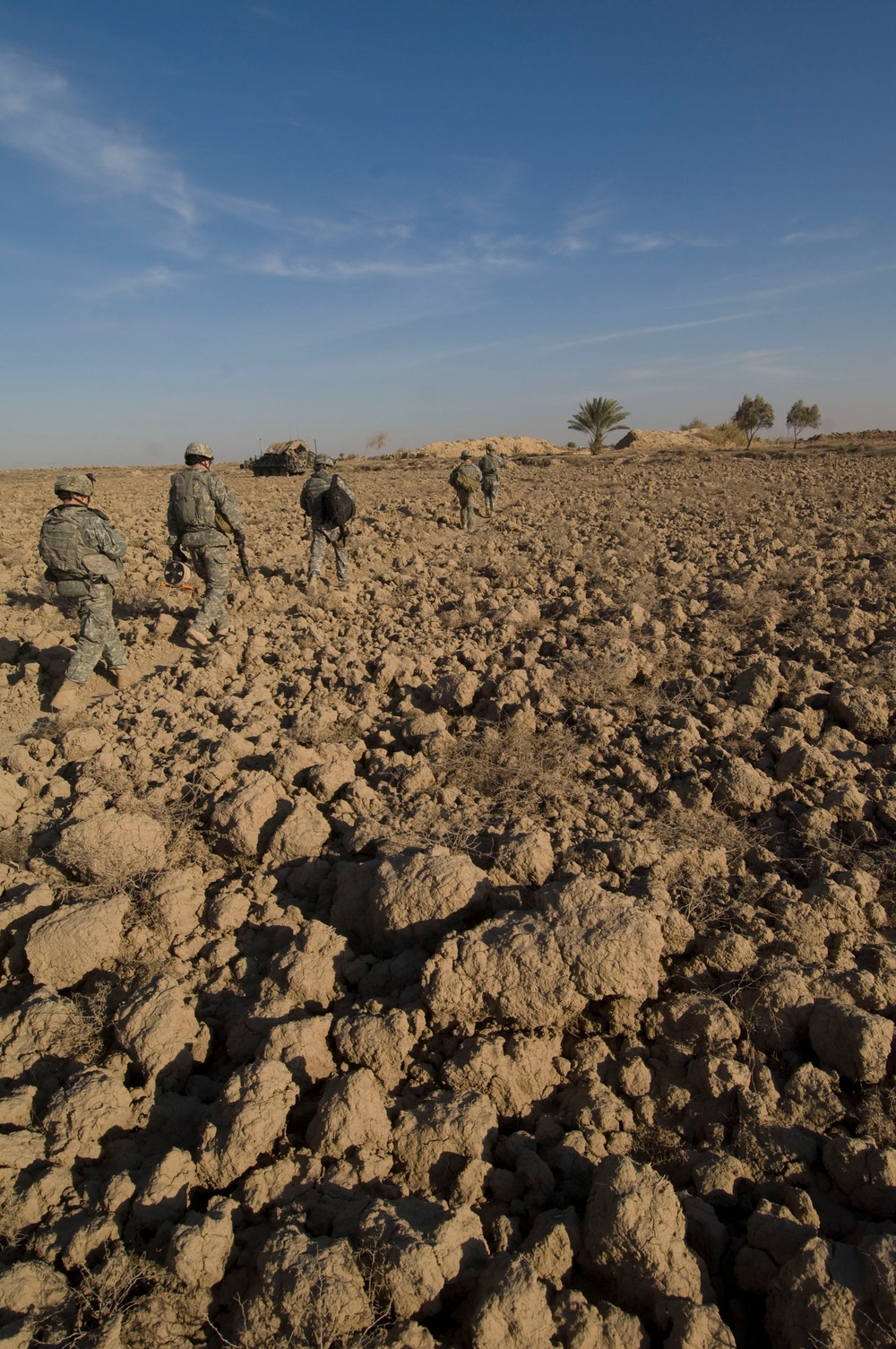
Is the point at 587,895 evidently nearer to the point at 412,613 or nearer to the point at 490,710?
the point at 490,710

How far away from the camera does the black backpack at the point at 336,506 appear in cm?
674

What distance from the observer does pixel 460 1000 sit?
7.72ft

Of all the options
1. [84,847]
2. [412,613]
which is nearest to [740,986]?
[84,847]

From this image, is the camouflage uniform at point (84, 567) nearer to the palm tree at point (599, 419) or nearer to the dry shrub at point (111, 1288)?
the dry shrub at point (111, 1288)

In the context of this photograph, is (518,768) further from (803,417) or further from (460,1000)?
(803,417)

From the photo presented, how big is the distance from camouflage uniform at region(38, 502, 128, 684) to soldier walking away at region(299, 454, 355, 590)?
7.39 ft

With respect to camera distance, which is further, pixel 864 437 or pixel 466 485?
pixel 864 437

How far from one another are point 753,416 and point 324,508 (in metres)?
32.2

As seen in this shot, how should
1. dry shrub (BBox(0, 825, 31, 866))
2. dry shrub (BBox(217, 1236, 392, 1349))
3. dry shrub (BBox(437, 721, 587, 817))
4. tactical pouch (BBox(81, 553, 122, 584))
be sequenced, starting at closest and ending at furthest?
1. dry shrub (BBox(217, 1236, 392, 1349))
2. dry shrub (BBox(0, 825, 31, 866))
3. dry shrub (BBox(437, 721, 587, 817))
4. tactical pouch (BBox(81, 553, 122, 584))

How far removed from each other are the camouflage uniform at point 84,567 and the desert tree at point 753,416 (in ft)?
110

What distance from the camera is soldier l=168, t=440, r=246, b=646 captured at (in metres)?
5.57

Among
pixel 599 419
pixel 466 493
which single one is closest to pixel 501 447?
pixel 599 419

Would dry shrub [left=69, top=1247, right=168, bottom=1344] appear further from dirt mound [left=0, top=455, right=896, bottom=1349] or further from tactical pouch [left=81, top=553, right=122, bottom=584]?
tactical pouch [left=81, top=553, right=122, bottom=584]

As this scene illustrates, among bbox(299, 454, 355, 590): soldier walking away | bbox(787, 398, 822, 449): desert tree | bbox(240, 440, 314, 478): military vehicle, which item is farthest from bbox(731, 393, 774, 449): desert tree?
bbox(299, 454, 355, 590): soldier walking away
